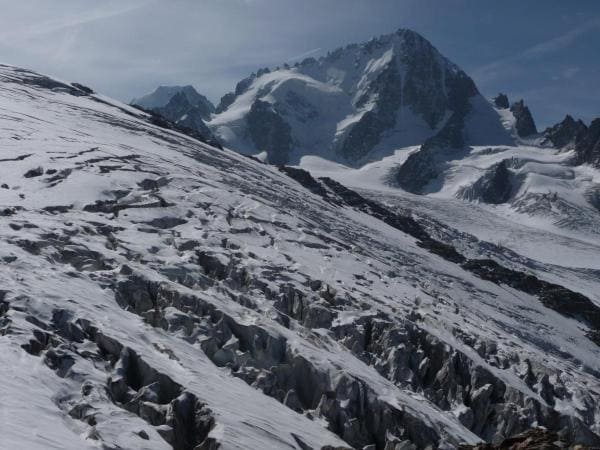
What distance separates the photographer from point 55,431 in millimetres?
18203

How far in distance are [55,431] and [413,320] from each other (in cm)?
2637

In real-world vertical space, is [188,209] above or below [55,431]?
above

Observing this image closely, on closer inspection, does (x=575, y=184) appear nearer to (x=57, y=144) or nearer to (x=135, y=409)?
(x=57, y=144)

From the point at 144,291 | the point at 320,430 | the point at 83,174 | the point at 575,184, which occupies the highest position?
the point at 575,184

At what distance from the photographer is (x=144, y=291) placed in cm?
3066

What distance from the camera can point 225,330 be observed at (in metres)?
29.7

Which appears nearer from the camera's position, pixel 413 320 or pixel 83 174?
pixel 413 320

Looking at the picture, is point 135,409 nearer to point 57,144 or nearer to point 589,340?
point 57,144

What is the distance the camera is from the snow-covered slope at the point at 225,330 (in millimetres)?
21906

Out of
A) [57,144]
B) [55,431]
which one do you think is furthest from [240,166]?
[55,431]

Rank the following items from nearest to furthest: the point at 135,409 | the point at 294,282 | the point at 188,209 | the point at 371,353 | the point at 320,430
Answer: the point at 135,409, the point at 320,430, the point at 371,353, the point at 294,282, the point at 188,209

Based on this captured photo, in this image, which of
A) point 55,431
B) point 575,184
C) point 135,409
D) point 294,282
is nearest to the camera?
point 55,431

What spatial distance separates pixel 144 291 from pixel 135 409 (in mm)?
9484

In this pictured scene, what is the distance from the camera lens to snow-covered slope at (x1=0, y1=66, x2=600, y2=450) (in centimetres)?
2191
